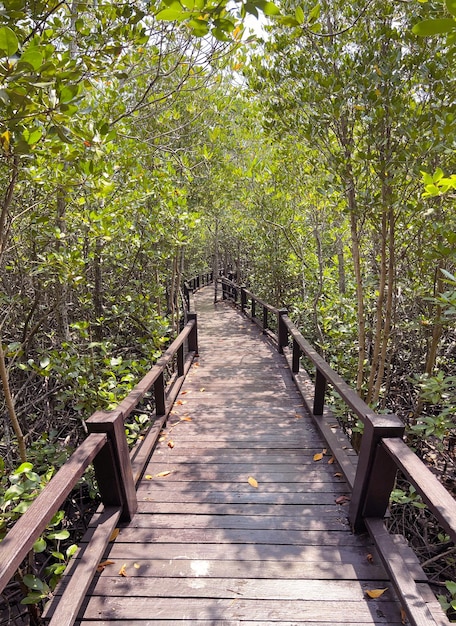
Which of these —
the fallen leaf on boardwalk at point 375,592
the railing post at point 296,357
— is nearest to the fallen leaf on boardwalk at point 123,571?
the fallen leaf on boardwalk at point 375,592

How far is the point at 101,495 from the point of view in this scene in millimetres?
2439

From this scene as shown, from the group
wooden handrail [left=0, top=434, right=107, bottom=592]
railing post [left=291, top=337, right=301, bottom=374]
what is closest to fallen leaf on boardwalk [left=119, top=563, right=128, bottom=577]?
wooden handrail [left=0, top=434, right=107, bottom=592]

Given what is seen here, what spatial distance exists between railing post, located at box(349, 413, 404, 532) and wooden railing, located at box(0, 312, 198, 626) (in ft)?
4.89

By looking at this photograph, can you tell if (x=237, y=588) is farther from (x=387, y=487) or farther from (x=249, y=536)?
(x=387, y=487)

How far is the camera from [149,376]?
10.6ft

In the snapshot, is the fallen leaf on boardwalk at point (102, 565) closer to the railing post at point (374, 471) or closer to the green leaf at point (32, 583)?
the green leaf at point (32, 583)

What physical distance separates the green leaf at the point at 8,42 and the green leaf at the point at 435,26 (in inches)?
50.2

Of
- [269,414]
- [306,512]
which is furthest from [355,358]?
[306,512]

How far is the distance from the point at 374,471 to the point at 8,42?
8.59 feet

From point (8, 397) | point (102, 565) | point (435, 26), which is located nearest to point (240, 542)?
point (102, 565)

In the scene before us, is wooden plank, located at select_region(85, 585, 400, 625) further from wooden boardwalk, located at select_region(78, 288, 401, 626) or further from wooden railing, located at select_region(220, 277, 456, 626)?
wooden railing, located at select_region(220, 277, 456, 626)

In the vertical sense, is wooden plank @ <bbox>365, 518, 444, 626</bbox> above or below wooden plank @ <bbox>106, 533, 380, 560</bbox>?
above

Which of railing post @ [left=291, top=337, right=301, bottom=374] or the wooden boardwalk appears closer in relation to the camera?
the wooden boardwalk

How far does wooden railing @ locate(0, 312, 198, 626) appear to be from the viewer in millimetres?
1415
